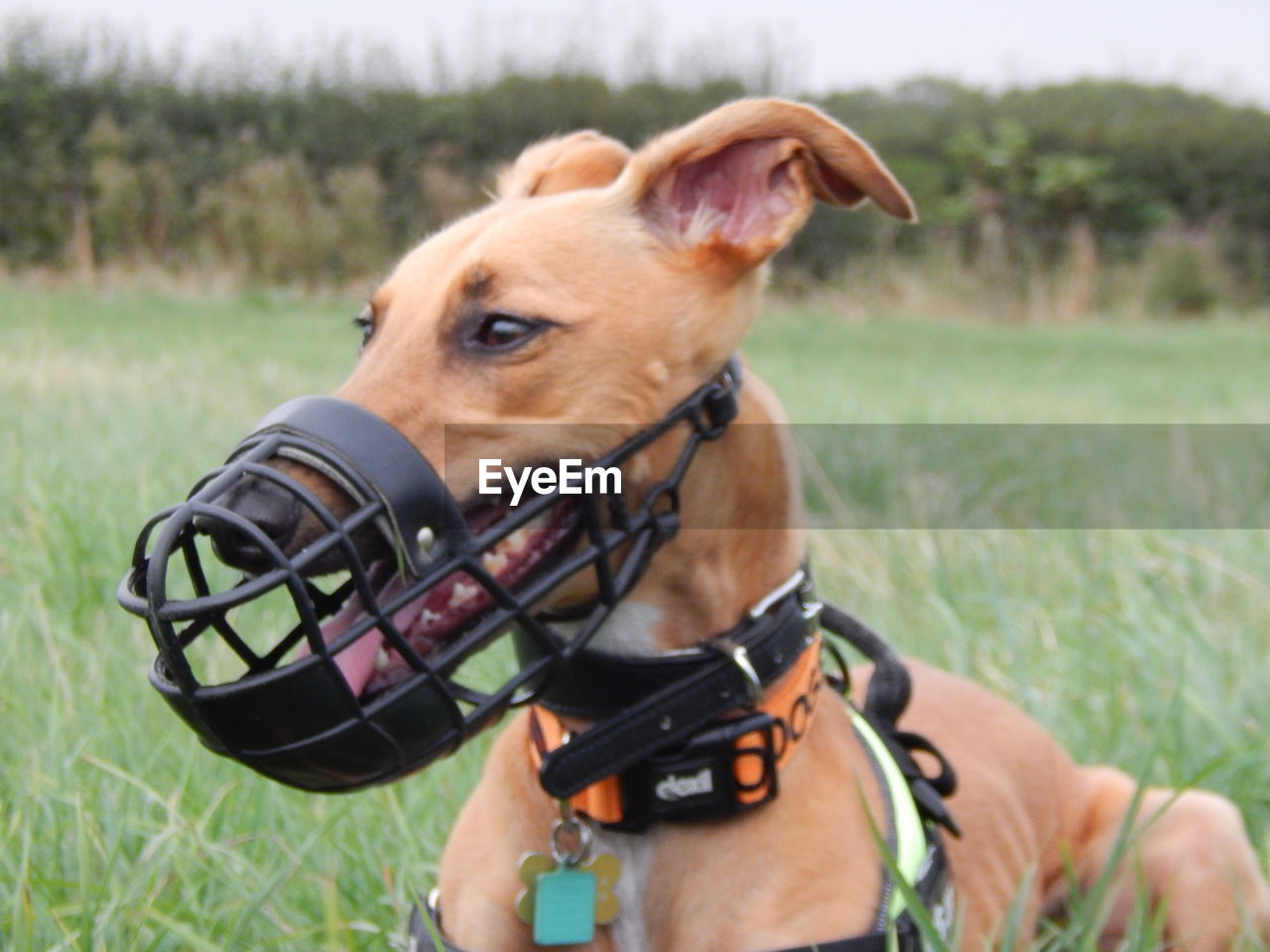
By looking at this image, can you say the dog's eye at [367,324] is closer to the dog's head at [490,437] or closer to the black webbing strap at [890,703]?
the dog's head at [490,437]

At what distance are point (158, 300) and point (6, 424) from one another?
8.02 m

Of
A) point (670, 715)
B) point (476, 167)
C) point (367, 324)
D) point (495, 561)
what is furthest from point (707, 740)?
point (476, 167)

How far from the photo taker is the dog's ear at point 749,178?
5.89 feet

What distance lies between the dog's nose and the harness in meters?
0.46

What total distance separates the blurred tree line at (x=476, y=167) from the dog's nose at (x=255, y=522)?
1299 centimetres

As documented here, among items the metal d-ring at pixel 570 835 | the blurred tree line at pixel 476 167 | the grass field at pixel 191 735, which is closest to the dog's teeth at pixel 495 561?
the metal d-ring at pixel 570 835

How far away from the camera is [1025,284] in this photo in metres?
17.4

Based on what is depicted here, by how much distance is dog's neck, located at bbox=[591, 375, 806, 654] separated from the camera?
5.80 feet

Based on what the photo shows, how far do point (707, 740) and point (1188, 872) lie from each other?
1004 millimetres

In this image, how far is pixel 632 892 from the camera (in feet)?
5.78

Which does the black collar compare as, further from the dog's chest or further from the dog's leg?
the dog's leg

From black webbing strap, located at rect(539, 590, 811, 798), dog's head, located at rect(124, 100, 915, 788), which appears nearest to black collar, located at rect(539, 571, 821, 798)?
black webbing strap, located at rect(539, 590, 811, 798)

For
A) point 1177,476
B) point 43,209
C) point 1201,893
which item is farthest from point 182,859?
point 43,209

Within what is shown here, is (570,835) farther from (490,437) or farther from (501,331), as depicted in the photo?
(501,331)
